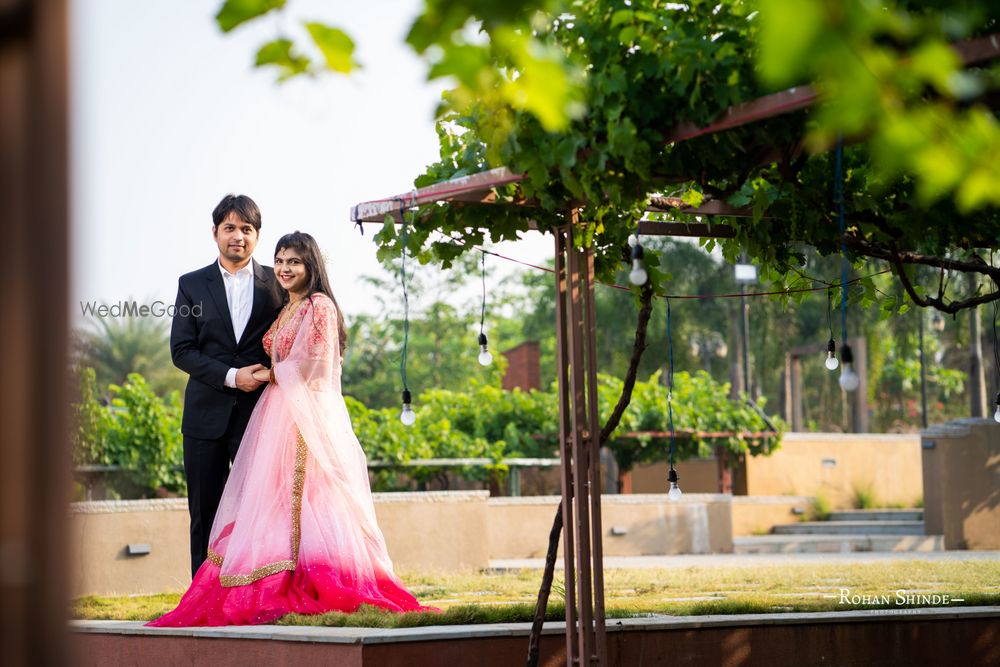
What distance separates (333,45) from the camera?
2346 mm

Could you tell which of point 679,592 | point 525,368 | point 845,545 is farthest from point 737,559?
point 525,368

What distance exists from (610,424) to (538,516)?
993 centimetres

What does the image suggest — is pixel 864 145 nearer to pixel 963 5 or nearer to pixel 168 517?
pixel 963 5

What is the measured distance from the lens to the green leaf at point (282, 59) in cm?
249

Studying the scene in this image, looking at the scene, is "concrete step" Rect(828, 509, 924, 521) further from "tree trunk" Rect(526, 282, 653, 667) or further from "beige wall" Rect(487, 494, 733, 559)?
"tree trunk" Rect(526, 282, 653, 667)

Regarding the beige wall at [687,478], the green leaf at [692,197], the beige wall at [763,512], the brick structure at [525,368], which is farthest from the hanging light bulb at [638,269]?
the brick structure at [525,368]

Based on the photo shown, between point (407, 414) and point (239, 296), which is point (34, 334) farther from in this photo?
point (239, 296)

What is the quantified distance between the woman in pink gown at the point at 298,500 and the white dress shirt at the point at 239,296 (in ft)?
0.79

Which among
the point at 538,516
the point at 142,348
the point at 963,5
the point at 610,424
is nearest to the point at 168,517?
the point at 538,516

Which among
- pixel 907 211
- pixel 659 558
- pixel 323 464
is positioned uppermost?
pixel 907 211

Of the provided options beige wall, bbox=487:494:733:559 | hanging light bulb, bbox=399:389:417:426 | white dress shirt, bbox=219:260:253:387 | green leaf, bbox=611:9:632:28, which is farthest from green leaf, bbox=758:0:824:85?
beige wall, bbox=487:494:733:559

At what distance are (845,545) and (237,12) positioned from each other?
16.9 metres

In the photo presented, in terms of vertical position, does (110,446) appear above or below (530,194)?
below

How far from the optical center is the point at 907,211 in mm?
6586
